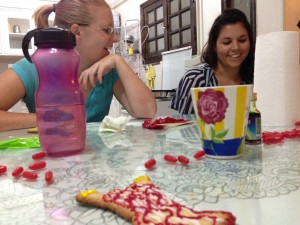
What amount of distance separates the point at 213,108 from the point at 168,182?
0.51ft

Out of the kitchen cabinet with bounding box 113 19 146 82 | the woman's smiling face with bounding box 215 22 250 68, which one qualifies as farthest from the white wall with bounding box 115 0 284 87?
the woman's smiling face with bounding box 215 22 250 68

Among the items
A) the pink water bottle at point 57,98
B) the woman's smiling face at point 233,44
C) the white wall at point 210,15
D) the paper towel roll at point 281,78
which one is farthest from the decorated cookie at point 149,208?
the white wall at point 210,15

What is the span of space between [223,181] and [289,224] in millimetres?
130

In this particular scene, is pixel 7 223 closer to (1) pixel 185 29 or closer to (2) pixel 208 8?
(2) pixel 208 8

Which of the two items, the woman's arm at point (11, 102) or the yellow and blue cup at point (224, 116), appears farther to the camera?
the woman's arm at point (11, 102)

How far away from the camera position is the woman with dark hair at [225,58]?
6.09 feet

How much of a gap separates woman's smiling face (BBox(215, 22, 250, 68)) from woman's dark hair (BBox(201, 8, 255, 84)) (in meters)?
0.03

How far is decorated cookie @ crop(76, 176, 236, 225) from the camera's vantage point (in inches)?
9.8

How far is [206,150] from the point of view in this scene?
1.66ft

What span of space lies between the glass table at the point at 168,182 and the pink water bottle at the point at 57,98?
3 centimetres

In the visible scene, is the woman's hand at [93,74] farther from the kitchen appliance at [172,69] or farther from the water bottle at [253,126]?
the kitchen appliance at [172,69]

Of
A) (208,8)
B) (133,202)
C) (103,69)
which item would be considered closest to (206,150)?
(133,202)

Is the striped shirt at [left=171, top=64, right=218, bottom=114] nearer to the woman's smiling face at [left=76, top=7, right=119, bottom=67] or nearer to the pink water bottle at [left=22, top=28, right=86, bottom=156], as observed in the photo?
the woman's smiling face at [left=76, top=7, right=119, bottom=67]

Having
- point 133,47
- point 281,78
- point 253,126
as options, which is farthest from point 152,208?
point 133,47
